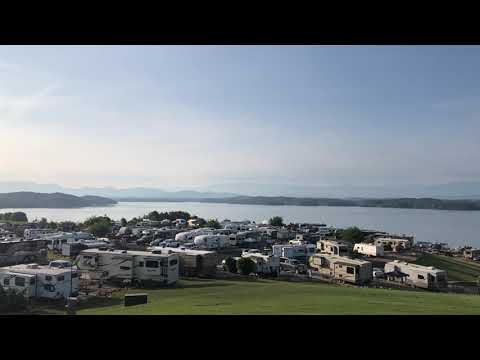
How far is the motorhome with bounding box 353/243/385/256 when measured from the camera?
926cm

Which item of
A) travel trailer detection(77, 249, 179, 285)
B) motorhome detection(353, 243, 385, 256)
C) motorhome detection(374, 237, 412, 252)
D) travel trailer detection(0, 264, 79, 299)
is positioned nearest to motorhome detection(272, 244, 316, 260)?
motorhome detection(353, 243, 385, 256)

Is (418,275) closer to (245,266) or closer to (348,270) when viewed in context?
(348,270)

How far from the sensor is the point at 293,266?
25.4 feet

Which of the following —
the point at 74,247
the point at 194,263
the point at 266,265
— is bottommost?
the point at 266,265

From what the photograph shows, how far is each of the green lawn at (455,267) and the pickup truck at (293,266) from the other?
330cm

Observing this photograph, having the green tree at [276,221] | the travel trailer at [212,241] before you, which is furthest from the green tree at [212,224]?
the travel trailer at [212,241]

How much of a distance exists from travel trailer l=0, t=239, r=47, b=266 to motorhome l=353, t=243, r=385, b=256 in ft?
26.4

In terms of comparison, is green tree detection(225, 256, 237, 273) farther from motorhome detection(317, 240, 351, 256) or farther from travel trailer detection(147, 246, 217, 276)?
motorhome detection(317, 240, 351, 256)

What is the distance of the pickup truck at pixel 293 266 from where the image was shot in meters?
7.44

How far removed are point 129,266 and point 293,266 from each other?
13.4ft

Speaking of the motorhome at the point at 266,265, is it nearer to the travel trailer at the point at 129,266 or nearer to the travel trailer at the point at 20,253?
the travel trailer at the point at 129,266

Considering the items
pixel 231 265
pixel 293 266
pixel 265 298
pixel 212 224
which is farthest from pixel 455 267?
pixel 212 224
